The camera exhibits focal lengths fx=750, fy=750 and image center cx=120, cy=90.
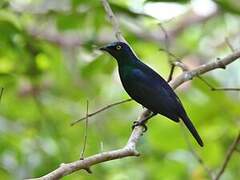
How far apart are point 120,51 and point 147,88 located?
254 mm

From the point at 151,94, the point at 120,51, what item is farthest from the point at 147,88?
the point at 120,51

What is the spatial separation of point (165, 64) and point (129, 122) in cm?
96

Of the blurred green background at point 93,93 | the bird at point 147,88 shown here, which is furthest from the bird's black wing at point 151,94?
the blurred green background at point 93,93

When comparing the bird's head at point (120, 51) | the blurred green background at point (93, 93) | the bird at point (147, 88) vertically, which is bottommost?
the blurred green background at point (93, 93)

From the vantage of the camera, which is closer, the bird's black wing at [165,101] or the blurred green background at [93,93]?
the bird's black wing at [165,101]

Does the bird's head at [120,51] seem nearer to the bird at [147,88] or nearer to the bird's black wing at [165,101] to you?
the bird at [147,88]

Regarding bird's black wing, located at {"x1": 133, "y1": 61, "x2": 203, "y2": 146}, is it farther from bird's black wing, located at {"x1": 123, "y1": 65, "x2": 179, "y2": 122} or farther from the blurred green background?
the blurred green background

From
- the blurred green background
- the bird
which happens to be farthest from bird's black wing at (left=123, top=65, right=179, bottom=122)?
the blurred green background

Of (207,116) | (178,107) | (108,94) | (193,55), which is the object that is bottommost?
(108,94)

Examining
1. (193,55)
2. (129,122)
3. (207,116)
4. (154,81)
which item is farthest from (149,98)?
(193,55)

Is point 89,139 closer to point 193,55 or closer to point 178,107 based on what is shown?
point 193,55

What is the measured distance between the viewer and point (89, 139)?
515 cm

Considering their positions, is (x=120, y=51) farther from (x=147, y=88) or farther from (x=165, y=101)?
(x=165, y=101)

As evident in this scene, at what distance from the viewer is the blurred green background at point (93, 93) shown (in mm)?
4293
